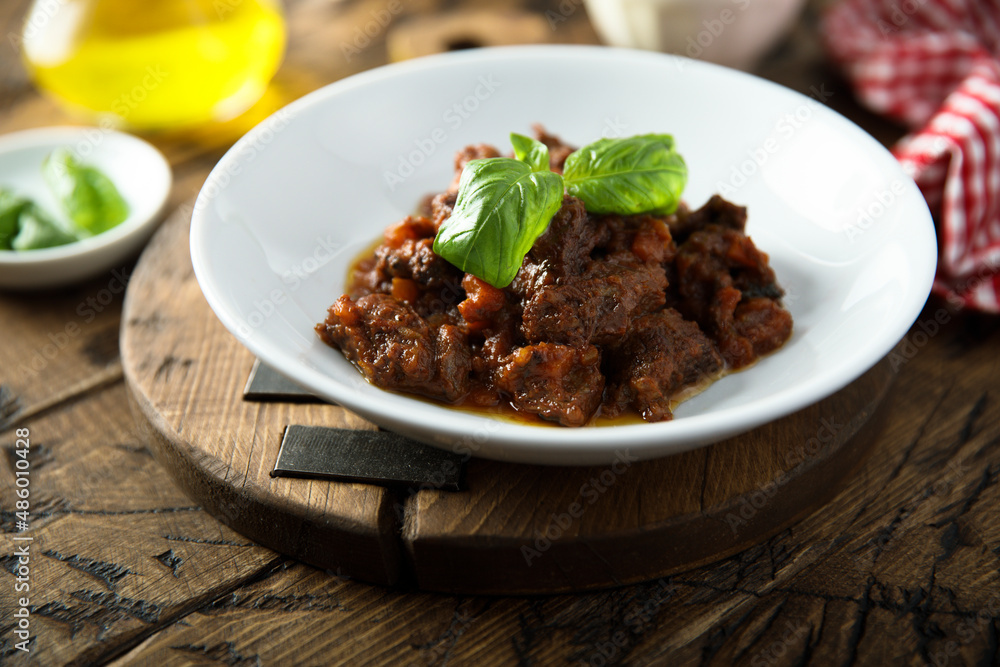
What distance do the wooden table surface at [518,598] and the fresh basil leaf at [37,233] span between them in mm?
828

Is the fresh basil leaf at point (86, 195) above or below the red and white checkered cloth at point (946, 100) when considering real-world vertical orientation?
below

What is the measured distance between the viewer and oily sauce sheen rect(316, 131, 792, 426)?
2.74m

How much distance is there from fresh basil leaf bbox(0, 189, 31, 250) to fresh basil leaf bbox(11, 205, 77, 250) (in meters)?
0.02

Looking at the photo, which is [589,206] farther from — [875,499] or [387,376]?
[875,499]

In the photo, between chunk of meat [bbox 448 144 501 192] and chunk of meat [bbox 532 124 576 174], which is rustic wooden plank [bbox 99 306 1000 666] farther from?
chunk of meat [bbox 448 144 501 192]

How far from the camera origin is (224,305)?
2.57 metres

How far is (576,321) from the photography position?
2.72 metres

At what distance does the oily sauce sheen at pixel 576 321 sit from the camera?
2.74 metres

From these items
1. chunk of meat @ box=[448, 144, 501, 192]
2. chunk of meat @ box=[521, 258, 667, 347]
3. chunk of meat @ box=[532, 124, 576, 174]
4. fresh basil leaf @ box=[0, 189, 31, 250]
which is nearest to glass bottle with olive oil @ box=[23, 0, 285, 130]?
fresh basil leaf @ box=[0, 189, 31, 250]

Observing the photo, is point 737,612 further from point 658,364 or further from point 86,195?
point 86,195

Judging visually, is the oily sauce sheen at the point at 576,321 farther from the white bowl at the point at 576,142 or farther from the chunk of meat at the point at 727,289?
the white bowl at the point at 576,142

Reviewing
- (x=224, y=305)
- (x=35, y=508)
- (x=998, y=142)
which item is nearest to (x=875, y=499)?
(x=998, y=142)

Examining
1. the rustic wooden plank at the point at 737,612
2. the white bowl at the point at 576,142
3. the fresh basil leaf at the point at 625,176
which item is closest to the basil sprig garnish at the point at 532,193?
the fresh basil leaf at the point at 625,176

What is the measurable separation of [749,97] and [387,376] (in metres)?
2.21
